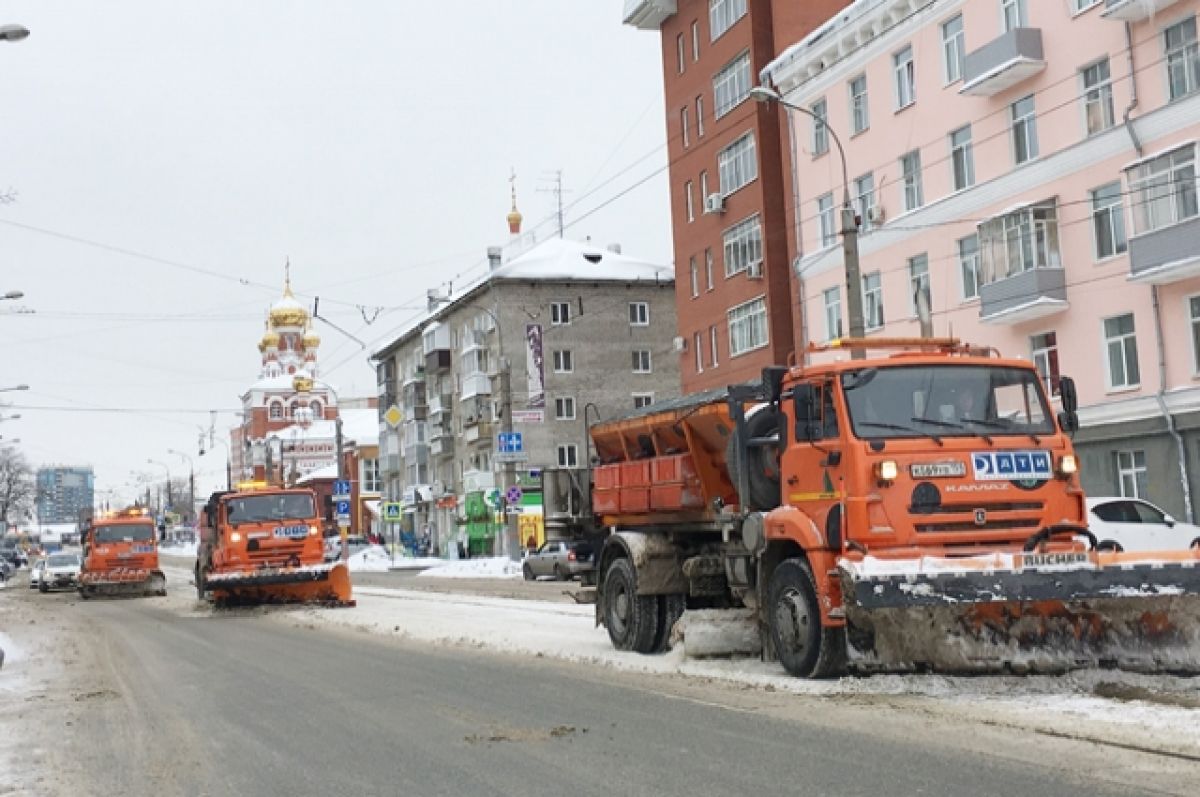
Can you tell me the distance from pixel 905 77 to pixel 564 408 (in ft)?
116

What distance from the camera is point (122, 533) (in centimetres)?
3806

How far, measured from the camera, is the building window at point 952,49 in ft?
117

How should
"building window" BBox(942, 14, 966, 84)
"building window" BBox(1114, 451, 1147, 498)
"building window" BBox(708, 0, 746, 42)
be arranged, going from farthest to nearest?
"building window" BBox(708, 0, 746, 42), "building window" BBox(942, 14, 966, 84), "building window" BBox(1114, 451, 1147, 498)

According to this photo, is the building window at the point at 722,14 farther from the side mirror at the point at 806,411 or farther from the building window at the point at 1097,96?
the side mirror at the point at 806,411

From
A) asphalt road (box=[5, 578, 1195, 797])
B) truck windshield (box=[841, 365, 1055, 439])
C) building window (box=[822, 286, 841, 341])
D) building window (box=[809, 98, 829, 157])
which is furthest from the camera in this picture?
building window (box=[809, 98, 829, 157])

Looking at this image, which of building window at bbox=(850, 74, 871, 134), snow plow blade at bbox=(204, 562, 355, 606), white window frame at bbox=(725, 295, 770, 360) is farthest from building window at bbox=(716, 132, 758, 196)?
snow plow blade at bbox=(204, 562, 355, 606)

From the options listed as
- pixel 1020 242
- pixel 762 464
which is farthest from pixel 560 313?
pixel 762 464

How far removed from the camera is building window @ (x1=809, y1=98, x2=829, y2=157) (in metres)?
42.0

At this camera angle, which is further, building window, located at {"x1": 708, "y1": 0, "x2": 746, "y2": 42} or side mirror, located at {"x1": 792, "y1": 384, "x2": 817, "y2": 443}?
building window, located at {"x1": 708, "y1": 0, "x2": 746, "y2": 42}

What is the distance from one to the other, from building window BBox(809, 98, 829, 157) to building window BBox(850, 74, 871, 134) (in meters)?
1.20

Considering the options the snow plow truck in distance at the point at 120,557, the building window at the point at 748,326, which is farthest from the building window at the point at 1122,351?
the snow plow truck in distance at the point at 120,557

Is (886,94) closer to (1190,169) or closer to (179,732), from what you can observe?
(1190,169)

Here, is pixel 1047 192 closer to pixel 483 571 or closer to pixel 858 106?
pixel 858 106

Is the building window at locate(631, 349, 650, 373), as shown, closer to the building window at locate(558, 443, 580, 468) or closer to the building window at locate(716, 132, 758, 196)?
the building window at locate(558, 443, 580, 468)
